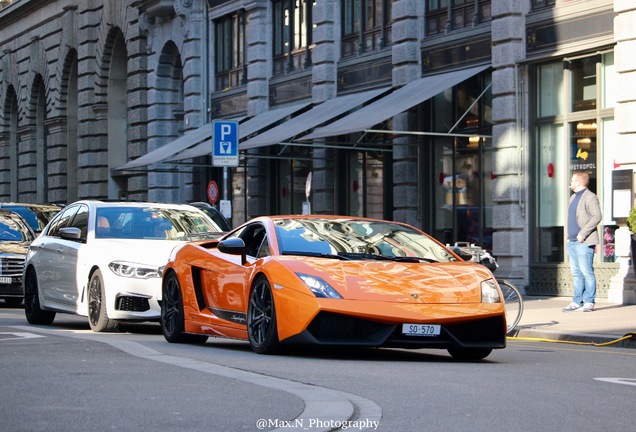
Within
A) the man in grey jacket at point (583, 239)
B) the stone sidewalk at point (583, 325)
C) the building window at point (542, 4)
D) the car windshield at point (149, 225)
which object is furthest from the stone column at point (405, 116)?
the car windshield at point (149, 225)

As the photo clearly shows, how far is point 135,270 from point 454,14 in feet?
44.5

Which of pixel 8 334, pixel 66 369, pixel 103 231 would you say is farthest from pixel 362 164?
pixel 66 369

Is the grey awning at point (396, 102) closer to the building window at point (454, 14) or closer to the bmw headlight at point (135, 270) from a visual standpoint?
the building window at point (454, 14)

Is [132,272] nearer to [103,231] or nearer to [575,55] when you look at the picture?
[103,231]

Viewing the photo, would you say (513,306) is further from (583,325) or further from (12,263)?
(12,263)

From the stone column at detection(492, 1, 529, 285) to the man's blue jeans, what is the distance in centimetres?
482

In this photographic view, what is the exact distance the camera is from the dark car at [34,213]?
26141 millimetres

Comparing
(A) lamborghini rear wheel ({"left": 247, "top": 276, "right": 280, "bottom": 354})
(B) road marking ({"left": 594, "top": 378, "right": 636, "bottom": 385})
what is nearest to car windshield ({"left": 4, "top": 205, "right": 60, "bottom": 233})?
(A) lamborghini rear wheel ({"left": 247, "top": 276, "right": 280, "bottom": 354})

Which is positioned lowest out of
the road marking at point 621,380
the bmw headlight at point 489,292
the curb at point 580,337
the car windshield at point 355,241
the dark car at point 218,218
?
the curb at point 580,337

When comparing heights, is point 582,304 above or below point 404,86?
below

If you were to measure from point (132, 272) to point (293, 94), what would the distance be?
63.8ft

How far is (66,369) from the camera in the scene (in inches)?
408

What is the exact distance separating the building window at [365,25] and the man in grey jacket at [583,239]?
35.7 ft

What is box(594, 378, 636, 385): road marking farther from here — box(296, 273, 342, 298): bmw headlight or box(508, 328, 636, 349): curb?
box(508, 328, 636, 349): curb
